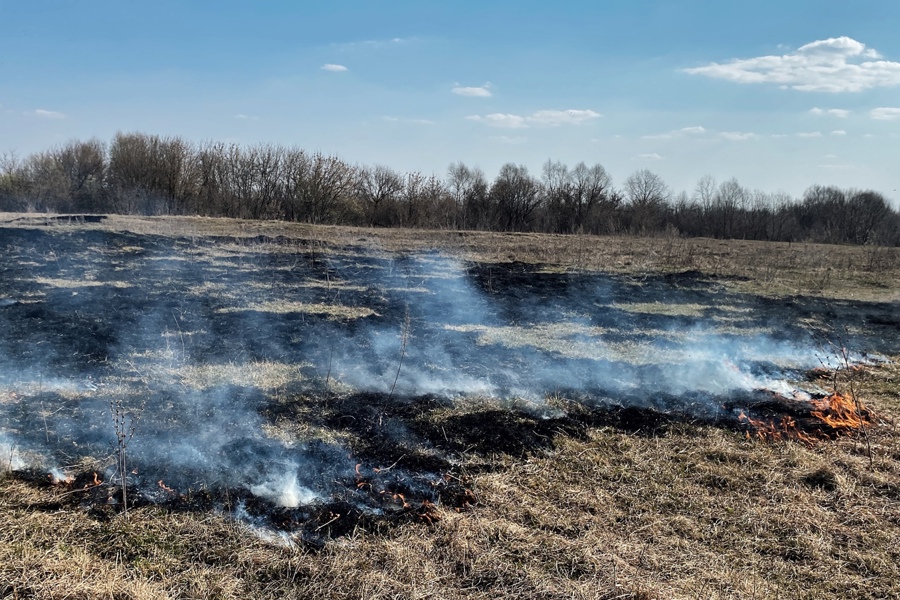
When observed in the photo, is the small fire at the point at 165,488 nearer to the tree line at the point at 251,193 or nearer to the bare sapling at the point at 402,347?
the bare sapling at the point at 402,347

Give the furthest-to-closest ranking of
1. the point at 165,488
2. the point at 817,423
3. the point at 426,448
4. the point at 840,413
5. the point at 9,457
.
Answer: the point at 840,413 → the point at 817,423 → the point at 426,448 → the point at 9,457 → the point at 165,488

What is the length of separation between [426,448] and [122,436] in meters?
2.37

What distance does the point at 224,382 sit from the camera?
550cm

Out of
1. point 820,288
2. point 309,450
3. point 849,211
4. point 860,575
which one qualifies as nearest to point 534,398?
point 309,450

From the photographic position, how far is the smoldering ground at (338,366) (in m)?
4.11

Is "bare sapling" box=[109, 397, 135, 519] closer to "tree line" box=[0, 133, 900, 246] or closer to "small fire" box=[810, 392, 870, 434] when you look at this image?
"small fire" box=[810, 392, 870, 434]

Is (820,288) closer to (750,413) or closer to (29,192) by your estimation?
(750,413)

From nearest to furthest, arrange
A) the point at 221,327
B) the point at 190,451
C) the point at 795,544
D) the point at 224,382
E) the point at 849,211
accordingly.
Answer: the point at 795,544
the point at 190,451
the point at 224,382
the point at 221,327
the point at 849,211

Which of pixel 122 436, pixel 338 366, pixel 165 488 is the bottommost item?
pixel 165 488

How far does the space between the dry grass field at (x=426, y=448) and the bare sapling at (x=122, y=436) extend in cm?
5

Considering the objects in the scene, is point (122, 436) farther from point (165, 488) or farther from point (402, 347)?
point (402, 347)

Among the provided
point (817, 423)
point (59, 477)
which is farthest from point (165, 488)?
point (817, 423)

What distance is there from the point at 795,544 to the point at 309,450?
11.7 feet

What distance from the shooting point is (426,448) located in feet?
14.9
